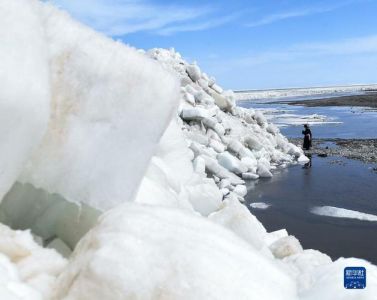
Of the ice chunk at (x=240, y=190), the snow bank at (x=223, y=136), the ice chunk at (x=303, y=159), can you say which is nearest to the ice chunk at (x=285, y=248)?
the snow bank at (x=223, y=136)

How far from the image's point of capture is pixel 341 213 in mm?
9531

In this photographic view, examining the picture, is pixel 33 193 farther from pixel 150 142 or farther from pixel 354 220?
pixel 354 220

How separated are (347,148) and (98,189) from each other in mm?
16637

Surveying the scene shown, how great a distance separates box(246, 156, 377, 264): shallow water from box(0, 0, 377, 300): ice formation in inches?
148

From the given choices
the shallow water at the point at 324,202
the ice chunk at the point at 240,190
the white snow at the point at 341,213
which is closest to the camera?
the shallow water at the point at 324,202

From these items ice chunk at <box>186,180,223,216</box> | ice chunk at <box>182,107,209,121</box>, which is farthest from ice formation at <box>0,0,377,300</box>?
ice chunk at <box>182,107,209,121</box>

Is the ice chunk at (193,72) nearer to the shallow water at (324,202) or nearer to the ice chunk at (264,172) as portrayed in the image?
the shallow water at (324,202)

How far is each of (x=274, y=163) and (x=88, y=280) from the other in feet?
44.2

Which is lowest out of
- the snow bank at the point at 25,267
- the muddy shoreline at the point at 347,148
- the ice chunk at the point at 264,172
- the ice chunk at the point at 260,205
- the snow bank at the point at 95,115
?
the ice chunk at the point at 260,205

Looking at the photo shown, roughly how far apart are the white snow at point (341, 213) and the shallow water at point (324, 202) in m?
0.18

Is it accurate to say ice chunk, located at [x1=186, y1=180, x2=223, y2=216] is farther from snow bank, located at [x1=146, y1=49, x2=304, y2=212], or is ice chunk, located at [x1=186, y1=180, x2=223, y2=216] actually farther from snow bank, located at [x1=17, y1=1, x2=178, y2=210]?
snow bank, located at [x1=146, y1=49, x2=304, y2=212]

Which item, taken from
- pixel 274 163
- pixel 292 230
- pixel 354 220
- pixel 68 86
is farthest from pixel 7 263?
pixel 274 163

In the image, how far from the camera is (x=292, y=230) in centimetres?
861

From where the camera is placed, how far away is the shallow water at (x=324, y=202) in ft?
25.9
